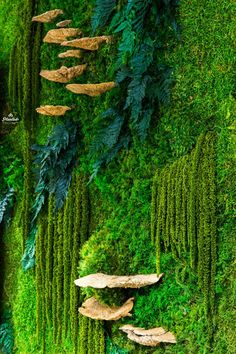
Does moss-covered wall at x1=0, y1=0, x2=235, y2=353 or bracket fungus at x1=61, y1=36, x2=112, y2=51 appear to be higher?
bracket fungus at x1=61, y1=36, x2=112, y2=51

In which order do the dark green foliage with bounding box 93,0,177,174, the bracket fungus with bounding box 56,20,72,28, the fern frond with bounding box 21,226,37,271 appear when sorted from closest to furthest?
the dark green foliage with bounding box 93,0,177,174 < the bracket fungus with bounding box 56,20,72,28 < the fern frond with bounding box 21,226,37,271

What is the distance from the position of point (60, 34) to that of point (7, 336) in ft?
9.91

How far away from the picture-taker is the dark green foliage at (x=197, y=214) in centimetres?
492

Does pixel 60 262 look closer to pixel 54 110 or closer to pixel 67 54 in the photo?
pixel 54 110

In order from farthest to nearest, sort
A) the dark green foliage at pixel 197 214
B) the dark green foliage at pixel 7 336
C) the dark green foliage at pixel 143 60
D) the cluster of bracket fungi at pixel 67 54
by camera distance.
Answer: the dark green foliage at pixel 7 336, the cluster of bracket fungi at pixel 67 54, the dark green foliage at pixel 143 60, the dark green foliage at pixel 197 214

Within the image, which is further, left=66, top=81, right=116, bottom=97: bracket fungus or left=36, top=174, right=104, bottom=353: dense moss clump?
left=36, top=174, right=104, bottom=353: dense moss clump

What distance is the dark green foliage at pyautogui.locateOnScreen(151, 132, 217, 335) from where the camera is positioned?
492 cm

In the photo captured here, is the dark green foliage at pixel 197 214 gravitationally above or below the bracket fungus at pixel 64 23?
→ below

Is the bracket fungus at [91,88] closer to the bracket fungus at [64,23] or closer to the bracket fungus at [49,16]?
the bracket fungus at [64,23]

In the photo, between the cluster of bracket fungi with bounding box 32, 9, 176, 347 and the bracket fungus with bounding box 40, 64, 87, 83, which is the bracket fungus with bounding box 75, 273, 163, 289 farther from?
the bracket fungus with bounding box 40, 64, 87, 83

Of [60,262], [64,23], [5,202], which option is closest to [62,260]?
[60,262]

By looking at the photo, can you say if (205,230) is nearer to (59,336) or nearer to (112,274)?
(112,274)

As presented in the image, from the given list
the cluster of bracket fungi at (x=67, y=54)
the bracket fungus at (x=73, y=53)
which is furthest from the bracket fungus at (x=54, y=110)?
the bracket fungus at (x=73, y=53)

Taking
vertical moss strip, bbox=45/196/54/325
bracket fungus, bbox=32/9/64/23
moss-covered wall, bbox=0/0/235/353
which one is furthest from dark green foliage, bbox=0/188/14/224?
bracket fungus, bbox=32/9/64/23
